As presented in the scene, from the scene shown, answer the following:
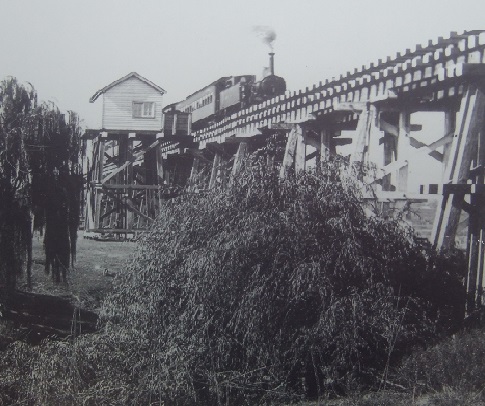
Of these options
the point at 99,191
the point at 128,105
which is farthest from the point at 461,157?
the point at 128,105

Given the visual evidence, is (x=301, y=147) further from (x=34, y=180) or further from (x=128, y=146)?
(x=128, y=146)

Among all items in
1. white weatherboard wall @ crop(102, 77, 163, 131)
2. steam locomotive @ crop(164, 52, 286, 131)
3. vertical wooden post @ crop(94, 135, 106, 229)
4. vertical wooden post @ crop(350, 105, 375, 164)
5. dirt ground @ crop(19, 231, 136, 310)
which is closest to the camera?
vertical wooden post @ crop(350, 105, 375, 164)

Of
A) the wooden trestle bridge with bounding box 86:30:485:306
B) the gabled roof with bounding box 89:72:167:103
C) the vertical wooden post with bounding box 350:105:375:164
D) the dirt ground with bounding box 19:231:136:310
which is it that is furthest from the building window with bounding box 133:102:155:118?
the vertical wooden post with bounding box 350:105:375:164

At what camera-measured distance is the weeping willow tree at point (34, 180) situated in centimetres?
1007

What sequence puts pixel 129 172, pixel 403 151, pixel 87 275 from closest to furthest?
pixel 403 151 → pixel 87 275 → pixel 129 172

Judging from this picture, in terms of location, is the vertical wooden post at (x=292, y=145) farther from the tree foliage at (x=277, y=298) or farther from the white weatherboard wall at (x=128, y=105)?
the white weatherboard wall at (x=128, y=105)

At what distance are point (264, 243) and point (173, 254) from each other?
3.81ft

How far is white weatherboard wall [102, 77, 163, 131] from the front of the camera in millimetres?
24359

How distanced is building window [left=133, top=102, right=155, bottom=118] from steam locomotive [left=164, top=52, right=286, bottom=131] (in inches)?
91.3

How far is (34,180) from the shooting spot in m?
10.4

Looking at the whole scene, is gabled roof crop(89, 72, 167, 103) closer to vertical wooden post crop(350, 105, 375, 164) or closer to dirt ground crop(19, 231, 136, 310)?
dirt ground crop(19, 231, 136, 310)

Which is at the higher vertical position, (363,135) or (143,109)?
(143,109)

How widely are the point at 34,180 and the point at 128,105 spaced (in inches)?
571

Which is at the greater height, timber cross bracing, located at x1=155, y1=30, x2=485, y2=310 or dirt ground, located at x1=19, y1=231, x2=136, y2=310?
timber cross bracing, located at x1=155, y1=30, x2=485, y2=310
